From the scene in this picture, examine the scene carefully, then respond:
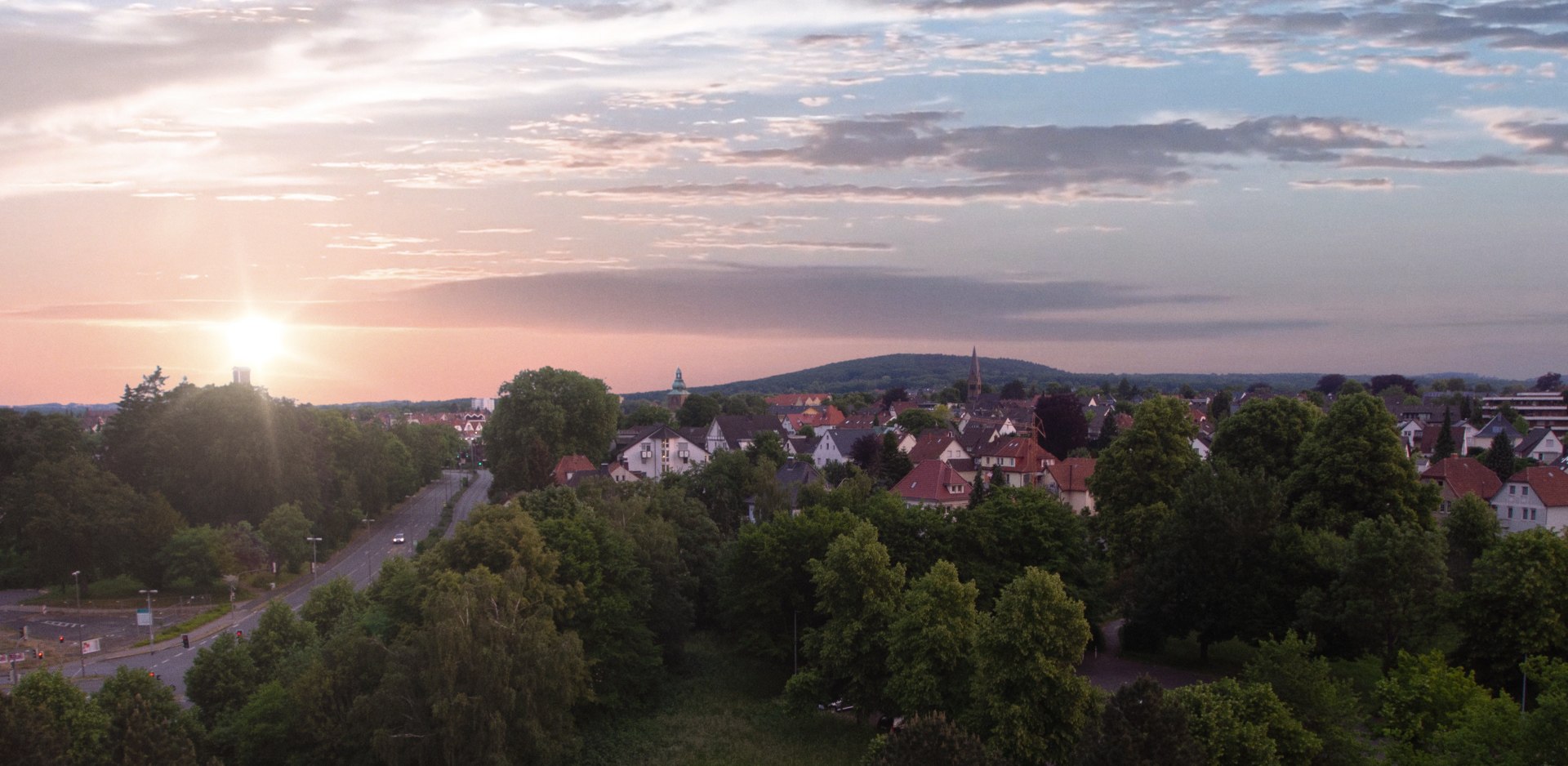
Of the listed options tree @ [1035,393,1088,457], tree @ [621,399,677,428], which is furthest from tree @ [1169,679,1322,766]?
tree @ [621,399,677,428]

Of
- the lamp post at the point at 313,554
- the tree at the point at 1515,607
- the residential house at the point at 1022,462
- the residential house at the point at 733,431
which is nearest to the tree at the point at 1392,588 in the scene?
the tree at the point at 1515,607

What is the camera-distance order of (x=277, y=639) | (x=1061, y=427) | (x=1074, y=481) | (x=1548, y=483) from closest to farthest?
(x=277, y=639), (x=1548, y=483), (x=1074, y=481), (x=1061, y=427)

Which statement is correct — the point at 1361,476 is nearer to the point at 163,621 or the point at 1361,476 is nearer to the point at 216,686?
the point at 216,686

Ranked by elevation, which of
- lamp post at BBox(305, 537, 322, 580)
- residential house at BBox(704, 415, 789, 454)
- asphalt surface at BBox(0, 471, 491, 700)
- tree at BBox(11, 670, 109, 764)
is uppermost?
residential house at BBox(704, 415, 789, 454)

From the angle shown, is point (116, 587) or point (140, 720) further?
point (116, 587)

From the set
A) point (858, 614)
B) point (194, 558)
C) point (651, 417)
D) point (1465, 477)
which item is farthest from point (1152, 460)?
point (651, 417)

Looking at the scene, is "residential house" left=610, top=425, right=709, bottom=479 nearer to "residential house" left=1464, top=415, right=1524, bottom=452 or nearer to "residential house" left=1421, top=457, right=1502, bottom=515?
"residential house" left=1421, top=457, right=1502, bottom=515

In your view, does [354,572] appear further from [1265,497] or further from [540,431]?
[1265,497]
